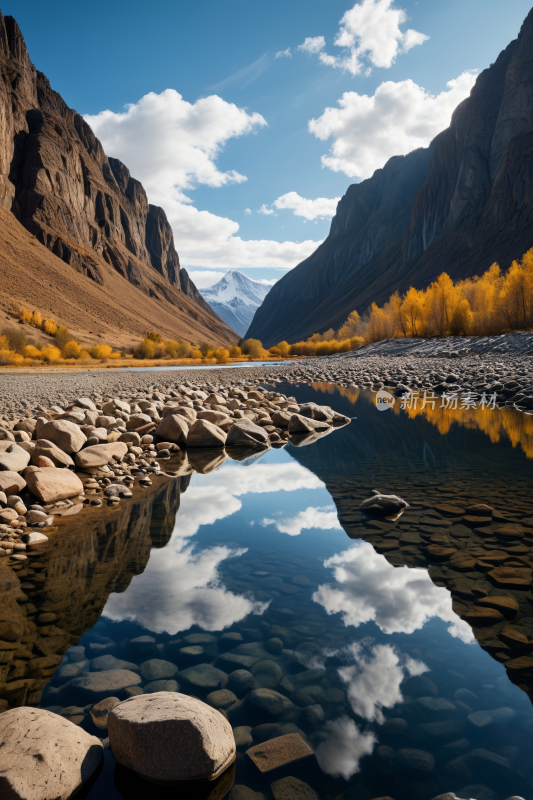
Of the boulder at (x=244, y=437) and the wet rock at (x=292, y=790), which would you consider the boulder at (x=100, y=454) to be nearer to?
the boulder at (x=244, y=437)

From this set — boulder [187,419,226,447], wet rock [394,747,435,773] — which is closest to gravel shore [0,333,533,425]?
boulder [187,419,226,447]

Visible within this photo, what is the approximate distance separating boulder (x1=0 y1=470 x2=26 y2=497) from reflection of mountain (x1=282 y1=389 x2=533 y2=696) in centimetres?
404

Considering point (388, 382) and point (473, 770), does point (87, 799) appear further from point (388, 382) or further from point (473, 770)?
point (388, 382)

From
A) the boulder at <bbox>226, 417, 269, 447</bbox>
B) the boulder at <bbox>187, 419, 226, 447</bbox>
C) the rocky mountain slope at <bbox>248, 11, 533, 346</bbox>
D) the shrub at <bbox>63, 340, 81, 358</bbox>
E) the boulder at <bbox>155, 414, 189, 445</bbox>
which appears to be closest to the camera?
the boulder at <bbox>155, 414, 189, 445</bbox>

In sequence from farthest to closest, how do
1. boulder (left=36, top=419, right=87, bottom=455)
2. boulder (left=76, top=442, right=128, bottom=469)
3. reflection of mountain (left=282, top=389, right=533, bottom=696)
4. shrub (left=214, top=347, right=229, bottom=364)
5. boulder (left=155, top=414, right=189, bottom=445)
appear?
shrub (left=214, top=347, right=229, bottom=364), boulder (left=155, top=414, right=189, bottom=445), boulder (left=36, top=419, right=87, bottom=455), boulder (left=76, top=442, right=128, bottom=469), reflection of mountain (left=282, top=389, right=533, bottom=696)

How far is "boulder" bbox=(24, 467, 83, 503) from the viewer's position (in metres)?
5.76

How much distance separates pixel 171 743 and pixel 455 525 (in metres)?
3.82

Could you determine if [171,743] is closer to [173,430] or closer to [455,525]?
[455,525]

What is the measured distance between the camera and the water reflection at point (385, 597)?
3272mm

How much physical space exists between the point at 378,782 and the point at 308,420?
9.74 metres

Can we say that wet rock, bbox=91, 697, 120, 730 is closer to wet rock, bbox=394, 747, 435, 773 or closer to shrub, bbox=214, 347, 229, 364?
wet rock, bbox=394, 747, 435, 773

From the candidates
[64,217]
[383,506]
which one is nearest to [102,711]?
[383,506]
